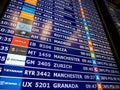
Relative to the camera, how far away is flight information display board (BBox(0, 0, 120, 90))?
943 mm

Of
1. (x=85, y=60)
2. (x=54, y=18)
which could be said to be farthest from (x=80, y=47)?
(x=54, y=18)

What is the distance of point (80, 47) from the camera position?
138cm

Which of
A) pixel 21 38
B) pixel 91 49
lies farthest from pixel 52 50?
pixel 91 49

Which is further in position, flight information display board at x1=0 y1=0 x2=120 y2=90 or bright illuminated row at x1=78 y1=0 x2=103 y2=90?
bright illuminated row at x1=78 y1=0 x2=103 y2=90

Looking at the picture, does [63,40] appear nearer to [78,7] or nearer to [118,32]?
[78,7]

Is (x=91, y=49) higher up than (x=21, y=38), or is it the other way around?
(x=21, y=38)

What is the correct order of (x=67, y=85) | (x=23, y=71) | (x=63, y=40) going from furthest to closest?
(x=63, y=40) < (x=67, y=85) < (x=23, y=71)

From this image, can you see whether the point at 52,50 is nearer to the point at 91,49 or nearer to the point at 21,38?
the point at 21,38

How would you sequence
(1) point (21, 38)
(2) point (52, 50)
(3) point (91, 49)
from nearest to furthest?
(1) point (21, 38) → (2) point (52, 50) → (3) point (91, 49)

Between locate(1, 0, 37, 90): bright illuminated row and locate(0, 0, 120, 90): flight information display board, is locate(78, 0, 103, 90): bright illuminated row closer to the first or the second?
locate(0, 0, 120, 90): flight information display board

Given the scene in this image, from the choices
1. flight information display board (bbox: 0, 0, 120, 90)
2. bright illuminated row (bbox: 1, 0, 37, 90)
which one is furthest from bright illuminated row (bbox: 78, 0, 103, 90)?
bright illuminated row (bbox: 1, 0, 37, 90)

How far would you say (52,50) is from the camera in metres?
1.16

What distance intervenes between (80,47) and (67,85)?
0.45 metres

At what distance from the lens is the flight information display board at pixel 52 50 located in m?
0.94
